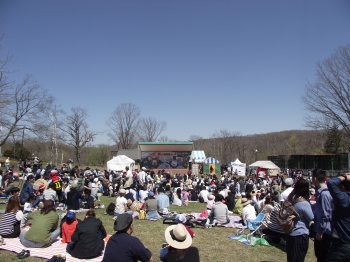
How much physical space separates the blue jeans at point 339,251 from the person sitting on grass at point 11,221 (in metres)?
6.36

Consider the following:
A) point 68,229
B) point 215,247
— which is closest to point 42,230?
point 68,229

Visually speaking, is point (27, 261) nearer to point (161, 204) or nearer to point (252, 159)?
point (161, 204)

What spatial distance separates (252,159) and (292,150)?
9.81m

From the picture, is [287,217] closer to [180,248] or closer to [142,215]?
[180,248]

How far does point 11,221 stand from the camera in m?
6.75

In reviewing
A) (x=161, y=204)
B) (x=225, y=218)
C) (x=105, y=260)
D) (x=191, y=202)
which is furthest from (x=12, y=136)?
(x=105, y=260)

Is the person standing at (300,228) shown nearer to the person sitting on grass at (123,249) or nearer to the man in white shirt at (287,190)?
the person sitting on grass at (123,249)

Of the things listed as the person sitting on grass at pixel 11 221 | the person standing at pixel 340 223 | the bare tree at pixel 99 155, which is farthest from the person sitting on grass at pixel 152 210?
the bare tree at pixel 99 155

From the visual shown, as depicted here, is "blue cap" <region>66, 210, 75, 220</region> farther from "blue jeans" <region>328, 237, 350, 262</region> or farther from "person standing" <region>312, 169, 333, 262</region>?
"blue jeans" <region>328, 237, 350, 262</region>

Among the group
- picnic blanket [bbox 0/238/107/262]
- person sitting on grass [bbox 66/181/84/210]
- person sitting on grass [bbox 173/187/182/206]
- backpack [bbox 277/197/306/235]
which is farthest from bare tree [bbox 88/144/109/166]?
backpack [bbox 277/197/306/235]

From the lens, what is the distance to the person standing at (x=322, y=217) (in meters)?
4.03

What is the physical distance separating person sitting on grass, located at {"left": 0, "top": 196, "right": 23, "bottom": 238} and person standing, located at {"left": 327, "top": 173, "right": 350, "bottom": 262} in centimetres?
638

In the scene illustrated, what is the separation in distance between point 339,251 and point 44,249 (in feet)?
18.3

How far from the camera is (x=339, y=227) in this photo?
3.49 meters
